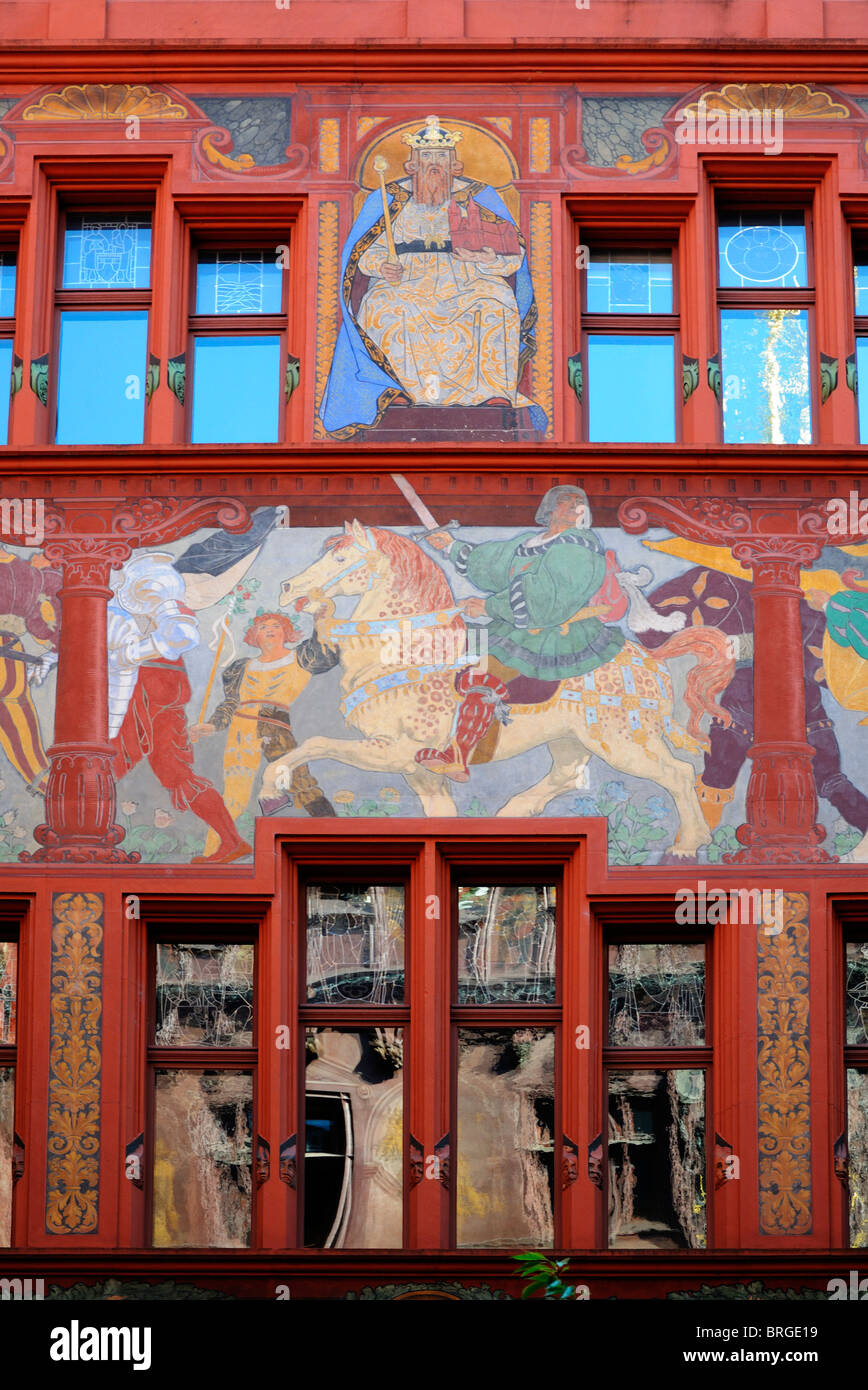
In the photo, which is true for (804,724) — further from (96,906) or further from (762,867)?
(96,906)

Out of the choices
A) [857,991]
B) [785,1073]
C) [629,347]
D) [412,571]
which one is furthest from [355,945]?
[629,347]

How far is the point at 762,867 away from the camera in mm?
12688

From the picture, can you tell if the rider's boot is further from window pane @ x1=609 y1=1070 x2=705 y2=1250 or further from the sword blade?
window pane @ x1=609 y1=1070 x2=705 y2=1250

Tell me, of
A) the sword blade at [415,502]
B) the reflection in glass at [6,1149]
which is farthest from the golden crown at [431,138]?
the reflection in glass at [6,1149]

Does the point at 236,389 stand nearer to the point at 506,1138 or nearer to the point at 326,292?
the point at 326,292

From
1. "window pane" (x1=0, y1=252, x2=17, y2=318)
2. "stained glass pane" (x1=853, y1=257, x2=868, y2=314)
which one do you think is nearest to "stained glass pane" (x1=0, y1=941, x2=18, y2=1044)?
"window pane" (x1=0, y1=252, x2=17, y2=318)

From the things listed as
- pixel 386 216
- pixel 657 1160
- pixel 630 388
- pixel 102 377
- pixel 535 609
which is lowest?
pixel 657 1160

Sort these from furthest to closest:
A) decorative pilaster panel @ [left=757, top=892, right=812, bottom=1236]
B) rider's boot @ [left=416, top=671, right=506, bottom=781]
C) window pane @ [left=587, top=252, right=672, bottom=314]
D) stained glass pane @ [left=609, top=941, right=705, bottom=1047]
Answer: window pane @ [left=587, top=252, right=672, bottom=314], rider's boot @ [left=416, top=671, right=506, bottom=781], stained glass pane @ [left=609, top=941, right=705, bottom=1047], decorative pilaster panel @ [left=757, top=892, right=812, bottom=1236]

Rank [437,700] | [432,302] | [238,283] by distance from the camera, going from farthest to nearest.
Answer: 1. [238,283]
2. [432,302]
3. [437,700]

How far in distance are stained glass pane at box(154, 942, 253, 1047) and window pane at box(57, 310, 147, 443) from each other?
10.1ft

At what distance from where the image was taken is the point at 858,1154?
493 inches

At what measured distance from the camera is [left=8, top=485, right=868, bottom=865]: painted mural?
12.8 m

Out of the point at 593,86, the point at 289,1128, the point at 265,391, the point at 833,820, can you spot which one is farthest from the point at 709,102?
the point at 289,1128

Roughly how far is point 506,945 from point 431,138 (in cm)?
488
